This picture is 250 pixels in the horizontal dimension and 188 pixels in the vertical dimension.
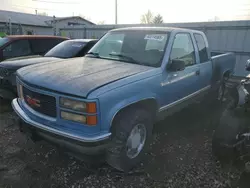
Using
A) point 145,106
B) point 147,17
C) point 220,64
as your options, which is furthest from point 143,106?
point 147,17

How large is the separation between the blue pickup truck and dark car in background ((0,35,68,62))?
162 inches

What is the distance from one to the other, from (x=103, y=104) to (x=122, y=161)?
2.66 feet

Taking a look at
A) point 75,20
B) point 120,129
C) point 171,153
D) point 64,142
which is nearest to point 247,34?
point 171,153

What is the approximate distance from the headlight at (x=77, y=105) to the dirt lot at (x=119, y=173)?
3.28 ft

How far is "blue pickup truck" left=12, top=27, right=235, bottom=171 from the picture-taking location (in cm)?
244

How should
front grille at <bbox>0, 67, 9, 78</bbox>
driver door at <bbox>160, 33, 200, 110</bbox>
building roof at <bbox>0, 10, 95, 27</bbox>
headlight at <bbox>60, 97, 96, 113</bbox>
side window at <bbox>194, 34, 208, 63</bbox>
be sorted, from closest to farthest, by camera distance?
headlight at <bbox>60, 97, 96, 113</bbox>, driver door at <bbox>160, 33, 200, 110</bbox>, side window at <bbox>194, 34, 208, 63</bbox>, front grille at <bbox>0, 67, 9, 78</bbox>, building roof at <bbox>0, 10, 95, 27</bbox>

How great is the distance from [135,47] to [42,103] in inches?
69.0

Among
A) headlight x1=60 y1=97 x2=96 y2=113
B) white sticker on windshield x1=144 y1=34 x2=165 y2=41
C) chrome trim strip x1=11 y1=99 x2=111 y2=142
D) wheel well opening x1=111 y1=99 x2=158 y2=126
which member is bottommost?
chrome trim strip x1=11 y1=99 x2=111 y2=142

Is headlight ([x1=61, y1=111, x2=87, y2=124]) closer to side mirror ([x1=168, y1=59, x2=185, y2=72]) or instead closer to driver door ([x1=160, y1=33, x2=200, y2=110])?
driver door ([x1=160, y1=33, x2=200, y2=110])

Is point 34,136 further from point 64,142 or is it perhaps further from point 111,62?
point 111,62

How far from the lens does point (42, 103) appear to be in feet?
8.89

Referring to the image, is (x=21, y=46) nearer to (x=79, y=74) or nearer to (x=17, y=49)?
(x=17, y=49)

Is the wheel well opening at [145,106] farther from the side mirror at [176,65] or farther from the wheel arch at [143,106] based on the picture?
the side mirror at [176,65]

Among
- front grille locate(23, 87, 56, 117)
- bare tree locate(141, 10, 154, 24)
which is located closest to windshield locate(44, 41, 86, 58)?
front grille locate(23, 87, 56, 117)
